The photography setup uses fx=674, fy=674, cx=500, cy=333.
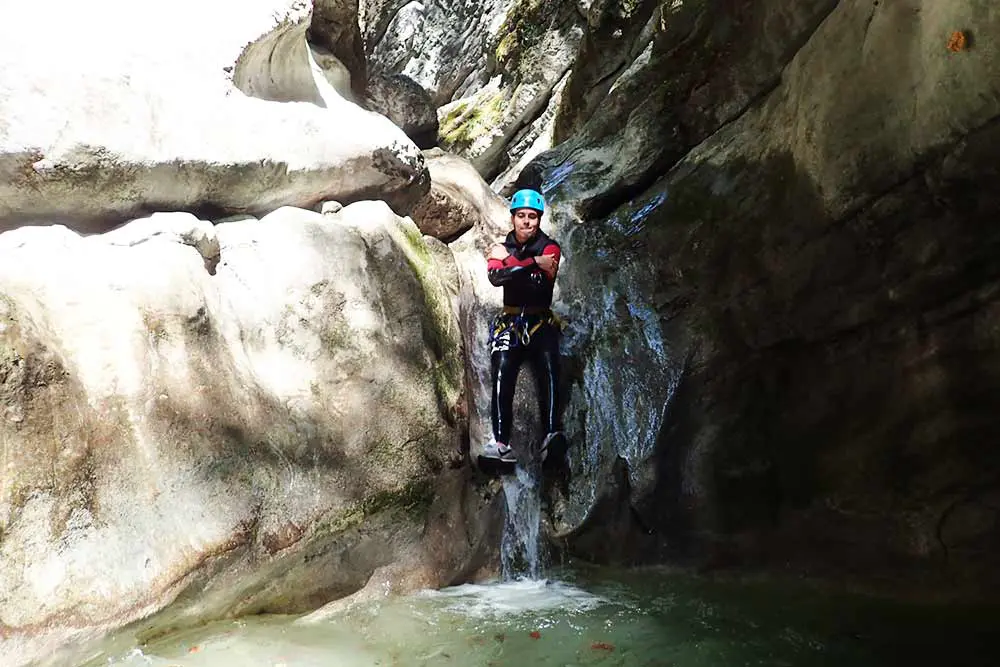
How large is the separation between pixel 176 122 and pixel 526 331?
3082 millimetres

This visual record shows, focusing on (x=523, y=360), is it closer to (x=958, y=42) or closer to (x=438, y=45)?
(x=958, y=42)

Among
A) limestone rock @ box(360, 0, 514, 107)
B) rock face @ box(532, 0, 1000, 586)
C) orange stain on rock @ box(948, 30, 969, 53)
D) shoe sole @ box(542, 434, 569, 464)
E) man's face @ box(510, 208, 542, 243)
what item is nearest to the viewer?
orange stain on rock @ box(948, 30, 969, 53)

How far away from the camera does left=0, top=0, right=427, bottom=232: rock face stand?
4176 millimetres

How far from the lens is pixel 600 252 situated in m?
6.82

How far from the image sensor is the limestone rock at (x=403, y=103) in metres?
8.93

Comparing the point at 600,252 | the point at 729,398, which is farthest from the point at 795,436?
the point at 600,252

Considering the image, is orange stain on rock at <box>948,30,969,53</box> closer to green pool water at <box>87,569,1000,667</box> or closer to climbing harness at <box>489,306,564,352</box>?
Answer: green pool water at <box>87,569,1000,667</box>

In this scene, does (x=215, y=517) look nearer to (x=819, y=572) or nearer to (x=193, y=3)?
(x=819, y=572)

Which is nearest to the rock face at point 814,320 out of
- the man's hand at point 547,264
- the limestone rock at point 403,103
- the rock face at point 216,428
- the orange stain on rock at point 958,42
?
the orange stain on rock at point 958,42

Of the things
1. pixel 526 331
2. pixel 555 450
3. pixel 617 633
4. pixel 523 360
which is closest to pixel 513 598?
pixel 617 633

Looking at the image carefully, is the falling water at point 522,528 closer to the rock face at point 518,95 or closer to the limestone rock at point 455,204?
the limestone rock at point 455,204

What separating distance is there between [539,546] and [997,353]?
10.7 feet

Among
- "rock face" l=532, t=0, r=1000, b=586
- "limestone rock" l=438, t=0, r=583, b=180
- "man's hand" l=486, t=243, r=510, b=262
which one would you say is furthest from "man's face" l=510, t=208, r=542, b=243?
"limestone rock" l=438, t=0, r=583, b=180

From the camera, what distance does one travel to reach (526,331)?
18.7ft
